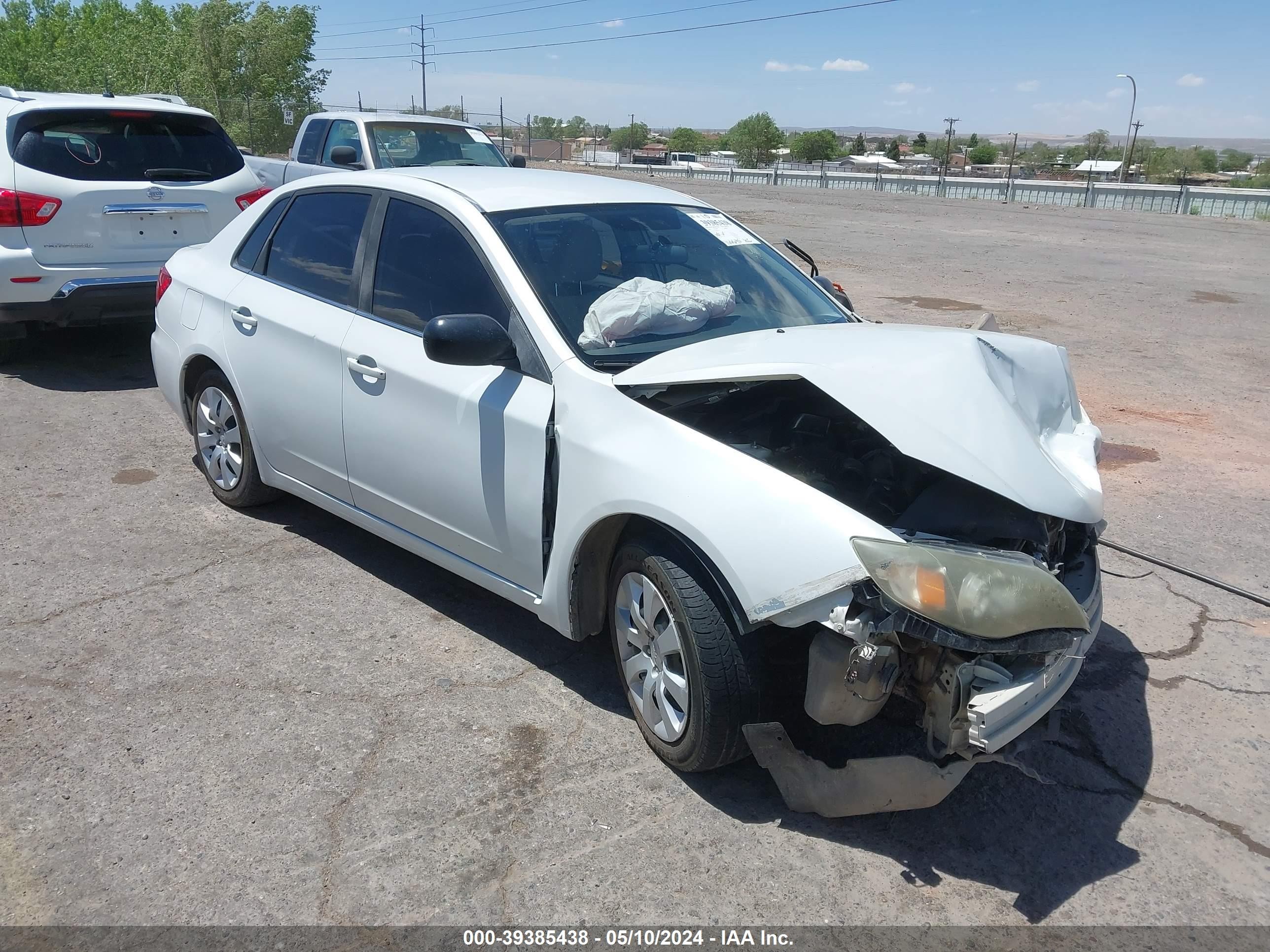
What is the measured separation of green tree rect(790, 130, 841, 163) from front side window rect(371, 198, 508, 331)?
310ft

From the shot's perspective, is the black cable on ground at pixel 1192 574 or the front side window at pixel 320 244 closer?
the front side window at pixel 320 244

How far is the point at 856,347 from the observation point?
11.0 feet

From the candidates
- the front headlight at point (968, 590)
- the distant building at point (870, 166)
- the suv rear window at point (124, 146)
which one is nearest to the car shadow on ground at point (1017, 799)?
the front headlight at point (968, 590)

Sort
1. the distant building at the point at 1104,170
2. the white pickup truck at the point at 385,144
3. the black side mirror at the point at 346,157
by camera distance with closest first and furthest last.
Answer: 1. the black side mirror at the point at 346,157
2. the white pickup truck at the point at 385,144
3. the distant building at the point at 1104,170

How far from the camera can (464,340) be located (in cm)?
345

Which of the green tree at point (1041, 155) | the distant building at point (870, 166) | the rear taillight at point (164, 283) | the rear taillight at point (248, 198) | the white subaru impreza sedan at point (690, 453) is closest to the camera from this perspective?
the white subaru impreza sedan at point (690, 453)

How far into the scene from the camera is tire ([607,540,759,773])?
2986 mm

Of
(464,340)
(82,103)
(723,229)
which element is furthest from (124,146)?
(464,340)

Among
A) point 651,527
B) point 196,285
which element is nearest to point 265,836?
point 651,527

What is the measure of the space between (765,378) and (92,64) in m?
62.8

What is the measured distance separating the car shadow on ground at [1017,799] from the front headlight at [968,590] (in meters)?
0.62

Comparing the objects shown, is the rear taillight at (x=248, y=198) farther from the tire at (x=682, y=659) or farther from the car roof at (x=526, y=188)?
the tire at (x=682, y=659)

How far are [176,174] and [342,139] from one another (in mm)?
4886

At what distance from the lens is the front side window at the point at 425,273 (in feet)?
12.6
